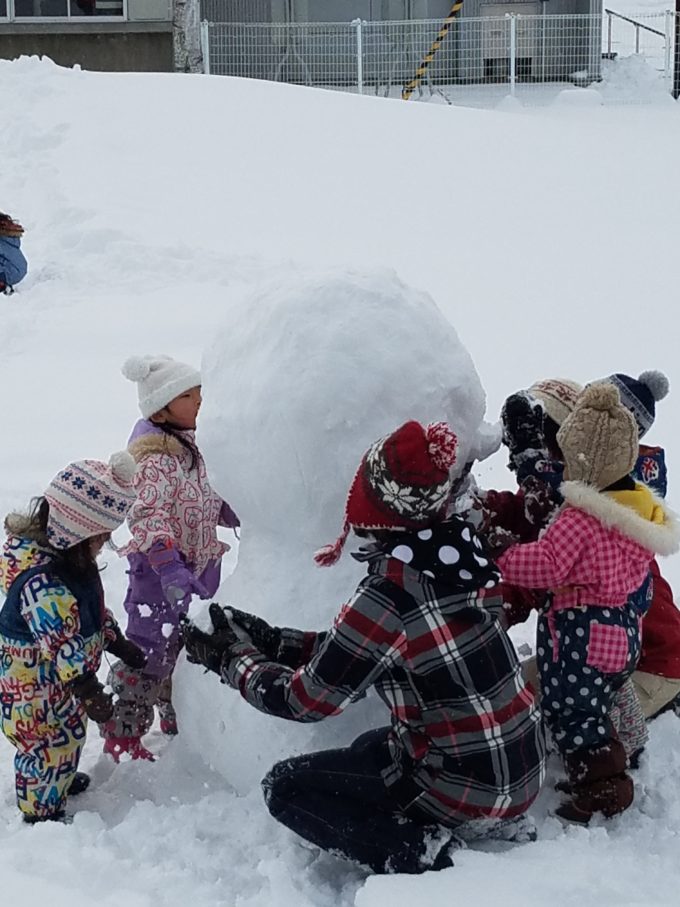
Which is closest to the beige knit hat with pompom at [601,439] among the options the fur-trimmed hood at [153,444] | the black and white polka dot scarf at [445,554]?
the black and white polka dot scarf at [445,554]

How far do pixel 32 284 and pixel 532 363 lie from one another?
434 centimetres

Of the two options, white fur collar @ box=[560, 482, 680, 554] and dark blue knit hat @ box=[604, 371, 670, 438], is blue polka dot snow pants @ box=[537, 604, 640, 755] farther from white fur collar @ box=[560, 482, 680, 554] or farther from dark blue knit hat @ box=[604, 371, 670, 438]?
dark blue knit hat @ box=[604, 371, 670, 438]

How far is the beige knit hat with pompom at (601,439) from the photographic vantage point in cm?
308

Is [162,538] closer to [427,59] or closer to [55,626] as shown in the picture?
[55,626]

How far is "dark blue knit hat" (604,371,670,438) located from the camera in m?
3.56

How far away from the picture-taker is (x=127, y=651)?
11.5 ft

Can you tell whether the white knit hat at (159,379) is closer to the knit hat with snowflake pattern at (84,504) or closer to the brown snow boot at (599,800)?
the knit hat with snowflake pattern at (84,504)

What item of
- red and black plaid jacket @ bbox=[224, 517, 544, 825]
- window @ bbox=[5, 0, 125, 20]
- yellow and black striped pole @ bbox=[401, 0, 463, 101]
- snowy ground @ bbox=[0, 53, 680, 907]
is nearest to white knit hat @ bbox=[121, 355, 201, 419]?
snowy ground @ bbox=[0, 53, 680, 907]

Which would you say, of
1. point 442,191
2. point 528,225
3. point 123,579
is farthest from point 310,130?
point 123,579

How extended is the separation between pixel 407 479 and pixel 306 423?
1.79 ft

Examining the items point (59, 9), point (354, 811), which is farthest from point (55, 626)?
point (59, 9)

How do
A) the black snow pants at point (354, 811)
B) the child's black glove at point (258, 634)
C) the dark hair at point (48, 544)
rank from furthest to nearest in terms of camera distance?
1. the dark hair at point (48, 544)
2. the child's black glove at point (258, 634)
3. the black snow pants at point (354, 811)

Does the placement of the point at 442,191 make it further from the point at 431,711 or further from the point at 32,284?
the point at 431,711

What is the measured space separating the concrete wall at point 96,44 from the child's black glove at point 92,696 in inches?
711
